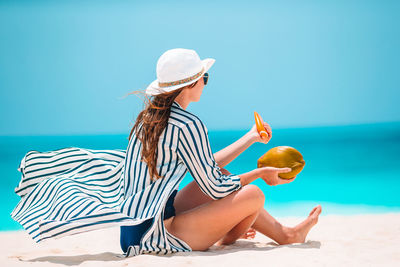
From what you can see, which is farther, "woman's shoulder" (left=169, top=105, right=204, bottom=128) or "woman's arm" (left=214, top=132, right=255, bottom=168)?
"woman's arm" (left=214, top=132, right=255, bottom=168)

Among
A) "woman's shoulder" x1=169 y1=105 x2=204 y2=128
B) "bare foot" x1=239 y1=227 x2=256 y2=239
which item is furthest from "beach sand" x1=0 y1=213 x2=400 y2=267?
"woman's shoulder" x1=169 y1=105 x2=204 y2=128

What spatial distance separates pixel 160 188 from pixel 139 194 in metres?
0.11

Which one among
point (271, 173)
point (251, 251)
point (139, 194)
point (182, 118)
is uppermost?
point (182, 118)

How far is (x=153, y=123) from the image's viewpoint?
2711 millimetres

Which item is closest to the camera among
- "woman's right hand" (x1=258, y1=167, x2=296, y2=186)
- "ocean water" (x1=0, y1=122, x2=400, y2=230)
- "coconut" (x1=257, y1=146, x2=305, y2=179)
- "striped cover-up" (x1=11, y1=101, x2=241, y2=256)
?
"striped cover-up" (x1=11, y1=101, x2=241, y2=256)

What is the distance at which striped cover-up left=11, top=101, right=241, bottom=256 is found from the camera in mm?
2598

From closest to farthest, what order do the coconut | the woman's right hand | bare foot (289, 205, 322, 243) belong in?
the woman's right hand < the coconut < bare foot (289, 205, 322, 243)

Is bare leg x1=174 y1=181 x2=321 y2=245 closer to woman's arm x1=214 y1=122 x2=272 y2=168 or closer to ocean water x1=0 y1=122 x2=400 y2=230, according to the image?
woman's arm x1=214 y1=122 x2=272 y2=168

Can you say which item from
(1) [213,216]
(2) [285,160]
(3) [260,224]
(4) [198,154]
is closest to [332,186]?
(3) [260,224]

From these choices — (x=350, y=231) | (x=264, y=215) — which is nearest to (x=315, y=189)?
(x=350, y=231)

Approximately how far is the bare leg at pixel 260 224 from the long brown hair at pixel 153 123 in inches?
15.6

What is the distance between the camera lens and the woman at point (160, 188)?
8.76ft

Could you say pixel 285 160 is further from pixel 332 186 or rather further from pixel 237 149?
pixel 332 186

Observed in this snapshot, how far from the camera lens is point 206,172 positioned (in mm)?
2680
